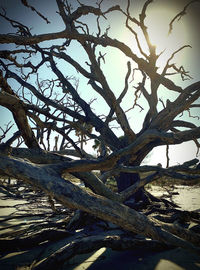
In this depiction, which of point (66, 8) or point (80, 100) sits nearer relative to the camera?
point (66, 8)

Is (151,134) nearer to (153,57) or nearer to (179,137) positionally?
(179,137)

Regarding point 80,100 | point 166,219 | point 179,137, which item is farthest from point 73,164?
point 80,100

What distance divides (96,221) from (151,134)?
2.09 m

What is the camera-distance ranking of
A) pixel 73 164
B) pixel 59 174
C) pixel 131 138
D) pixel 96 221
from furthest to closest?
pixel 131 138 < pixel 96 221 < pixel 73 164 < pixel 59 174

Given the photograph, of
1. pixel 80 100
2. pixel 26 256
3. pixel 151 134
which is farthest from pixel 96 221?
pixel 80 100

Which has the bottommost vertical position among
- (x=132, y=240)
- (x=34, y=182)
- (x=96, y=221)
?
(x=96, y=221)

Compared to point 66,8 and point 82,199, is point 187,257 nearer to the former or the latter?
point 82,199

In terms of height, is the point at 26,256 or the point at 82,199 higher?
the point at 82,199

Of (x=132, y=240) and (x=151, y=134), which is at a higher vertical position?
(x=151, y=134)

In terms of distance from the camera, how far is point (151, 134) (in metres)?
3.48

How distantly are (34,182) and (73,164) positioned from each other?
0.46 meters

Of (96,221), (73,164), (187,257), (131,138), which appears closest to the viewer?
(73,164)

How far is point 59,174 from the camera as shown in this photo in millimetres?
1588

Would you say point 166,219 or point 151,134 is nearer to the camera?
point 166,219
